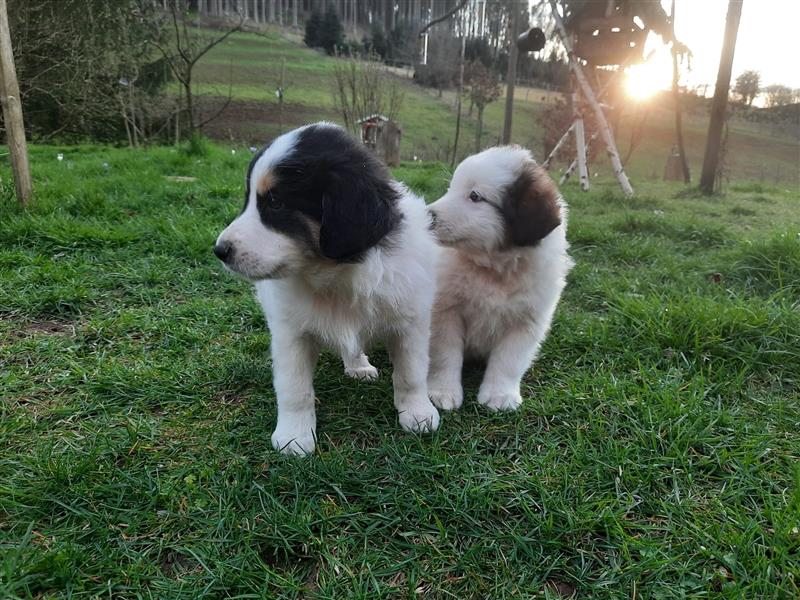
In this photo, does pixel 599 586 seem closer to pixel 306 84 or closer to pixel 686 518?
pixel 686 518

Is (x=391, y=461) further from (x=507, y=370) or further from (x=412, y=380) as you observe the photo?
(x=507, y=370)

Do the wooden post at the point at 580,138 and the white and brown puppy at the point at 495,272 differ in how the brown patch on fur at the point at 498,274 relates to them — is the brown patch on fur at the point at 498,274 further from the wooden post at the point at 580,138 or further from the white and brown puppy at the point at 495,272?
the wooden post at the point at 580,138

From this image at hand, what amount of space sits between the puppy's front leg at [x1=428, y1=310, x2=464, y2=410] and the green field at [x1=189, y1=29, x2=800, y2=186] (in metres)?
12.0

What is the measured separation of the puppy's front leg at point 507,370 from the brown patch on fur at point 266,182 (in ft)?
4.26

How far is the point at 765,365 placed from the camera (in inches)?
104

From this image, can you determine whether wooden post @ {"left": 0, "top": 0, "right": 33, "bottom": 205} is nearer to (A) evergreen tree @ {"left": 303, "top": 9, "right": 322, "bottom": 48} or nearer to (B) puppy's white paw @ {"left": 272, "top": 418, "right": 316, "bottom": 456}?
(B) puppy's white paw @ {"left": 272, "top": 418, "right": 316, "bottom": 456}

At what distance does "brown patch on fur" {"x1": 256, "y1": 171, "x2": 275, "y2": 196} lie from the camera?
1.90 meters

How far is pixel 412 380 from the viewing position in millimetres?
2270

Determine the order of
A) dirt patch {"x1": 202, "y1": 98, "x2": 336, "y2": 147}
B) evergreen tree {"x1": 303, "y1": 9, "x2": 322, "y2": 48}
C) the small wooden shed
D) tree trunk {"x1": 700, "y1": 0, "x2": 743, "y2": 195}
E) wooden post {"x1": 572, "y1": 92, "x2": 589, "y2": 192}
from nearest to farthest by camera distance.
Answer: tree trunk {"x1": 700, "y1": 0, "x2": 743, "y2": 195} → wooden post {"x1": 572, "y1": 92, "x2": 589, "y2": 192} → the small wooden shed → dirt patch {"x1": 202, "y1": 98, "x2": 336, "y2": 147} → evergreen tree {"x1": 303, "y1": 9, "x2": 322, "y2": 48}

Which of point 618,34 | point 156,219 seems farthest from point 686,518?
point 618,34

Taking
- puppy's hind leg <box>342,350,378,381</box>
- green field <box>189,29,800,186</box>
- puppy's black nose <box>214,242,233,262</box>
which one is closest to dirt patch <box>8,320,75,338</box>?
puppy's hind leg <box>342,350,378,381</box>

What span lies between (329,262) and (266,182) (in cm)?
36

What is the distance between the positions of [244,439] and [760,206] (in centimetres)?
833

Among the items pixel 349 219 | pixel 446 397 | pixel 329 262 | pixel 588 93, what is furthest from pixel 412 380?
pixel 588 93
